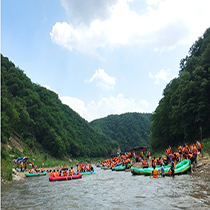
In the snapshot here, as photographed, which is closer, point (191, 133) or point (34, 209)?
point (34, 209)

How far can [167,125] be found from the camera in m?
45.6

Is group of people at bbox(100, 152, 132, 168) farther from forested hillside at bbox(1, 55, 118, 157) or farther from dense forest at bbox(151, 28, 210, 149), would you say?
forested hillside at bbox(1, 55, 118, 157)

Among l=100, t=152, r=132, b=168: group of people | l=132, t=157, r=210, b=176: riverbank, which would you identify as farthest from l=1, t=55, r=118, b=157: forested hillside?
l=132, t=157, r=210, b=176: riverbank

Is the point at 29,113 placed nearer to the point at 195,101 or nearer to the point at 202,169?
the point at 195,101

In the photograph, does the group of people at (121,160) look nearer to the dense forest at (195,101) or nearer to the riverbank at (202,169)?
the dense forest at (195,101)

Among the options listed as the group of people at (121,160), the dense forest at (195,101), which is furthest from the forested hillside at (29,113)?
the dense forest at (195,101)

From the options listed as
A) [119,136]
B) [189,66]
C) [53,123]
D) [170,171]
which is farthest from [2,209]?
[119,136]

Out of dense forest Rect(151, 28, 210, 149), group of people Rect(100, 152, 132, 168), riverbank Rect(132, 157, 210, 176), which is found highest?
dense forest Rect(151, 28, 210, 149)

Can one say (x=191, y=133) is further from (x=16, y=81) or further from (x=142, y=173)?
(x=16, y=81)

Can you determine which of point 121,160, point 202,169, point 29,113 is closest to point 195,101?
point 202,169

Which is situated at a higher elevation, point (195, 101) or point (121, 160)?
point (195, 101)

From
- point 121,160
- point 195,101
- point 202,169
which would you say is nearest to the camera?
point 202,169

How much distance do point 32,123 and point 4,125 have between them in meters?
24.9

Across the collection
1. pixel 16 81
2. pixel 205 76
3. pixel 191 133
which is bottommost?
pixel 191 133
